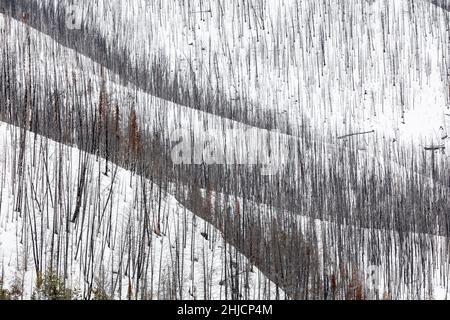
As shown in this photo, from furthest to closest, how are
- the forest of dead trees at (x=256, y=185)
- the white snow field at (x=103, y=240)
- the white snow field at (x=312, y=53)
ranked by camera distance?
the white snow field at (x=312, y=53) < the forest of dead trees at (x=256, y=185) < the white snow field at (x=103, y=240)

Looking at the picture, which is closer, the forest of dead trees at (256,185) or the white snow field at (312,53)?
the forest of dead trees at (256,185)

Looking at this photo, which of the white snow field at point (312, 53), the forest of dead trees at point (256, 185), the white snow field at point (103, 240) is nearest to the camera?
the white snow field at point (103, 240)

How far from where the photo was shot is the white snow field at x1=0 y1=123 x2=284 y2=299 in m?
3.93

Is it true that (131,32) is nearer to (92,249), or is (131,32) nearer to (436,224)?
(436,224)

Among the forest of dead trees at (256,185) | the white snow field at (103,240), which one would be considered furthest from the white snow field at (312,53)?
the white snow field at (103,240)

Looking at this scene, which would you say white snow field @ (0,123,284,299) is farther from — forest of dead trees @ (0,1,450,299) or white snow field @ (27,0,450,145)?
white snow field @ (27,0,450,145)

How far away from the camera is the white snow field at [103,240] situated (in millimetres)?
3930

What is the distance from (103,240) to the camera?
4.28 meters

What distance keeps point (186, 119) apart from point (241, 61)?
15.0 ft

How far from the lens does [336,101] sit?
1441cm

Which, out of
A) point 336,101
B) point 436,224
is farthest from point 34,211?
point 336,101

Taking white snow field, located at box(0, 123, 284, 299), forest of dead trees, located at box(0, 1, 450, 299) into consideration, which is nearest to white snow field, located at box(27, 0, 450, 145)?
forest of dead trees, located at box(0, 1, 450, 299)

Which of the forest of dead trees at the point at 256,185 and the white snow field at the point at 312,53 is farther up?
the white snow field at the point at 312,53

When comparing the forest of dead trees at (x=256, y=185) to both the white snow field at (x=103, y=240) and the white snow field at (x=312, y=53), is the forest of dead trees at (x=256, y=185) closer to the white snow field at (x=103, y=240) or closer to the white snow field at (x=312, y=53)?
the white snow field at (x=103, y=240)
